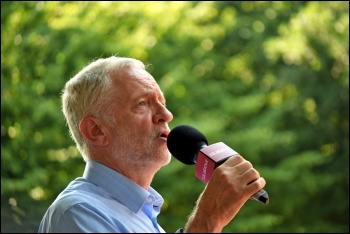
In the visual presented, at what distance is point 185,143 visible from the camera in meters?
1.33

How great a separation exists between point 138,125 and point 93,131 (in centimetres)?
8

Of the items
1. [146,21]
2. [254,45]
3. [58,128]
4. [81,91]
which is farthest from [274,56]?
[81,91]

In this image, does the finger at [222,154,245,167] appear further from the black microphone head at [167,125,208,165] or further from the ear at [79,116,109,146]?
the ear at [79,116,109,146]

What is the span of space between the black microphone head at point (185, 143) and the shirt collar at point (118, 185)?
9cm

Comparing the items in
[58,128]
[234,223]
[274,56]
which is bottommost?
[234,223]

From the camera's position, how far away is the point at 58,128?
18.6 ft

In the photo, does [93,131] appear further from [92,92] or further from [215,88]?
[215,88]

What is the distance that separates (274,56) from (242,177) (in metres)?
6.41

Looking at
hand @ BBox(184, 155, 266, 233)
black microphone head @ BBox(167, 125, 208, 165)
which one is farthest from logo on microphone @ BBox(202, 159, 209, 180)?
black microphone head @ BBox(167, 125, 208, 165)

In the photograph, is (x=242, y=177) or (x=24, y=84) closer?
(x=242, y=177)

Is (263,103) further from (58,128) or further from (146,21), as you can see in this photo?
(58,128)

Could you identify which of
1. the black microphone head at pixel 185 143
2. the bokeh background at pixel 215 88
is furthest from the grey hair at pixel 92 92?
the bokeh background at pixel 215 88

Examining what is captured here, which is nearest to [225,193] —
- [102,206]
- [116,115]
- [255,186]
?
[255,186]

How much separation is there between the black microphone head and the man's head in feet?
0.12
